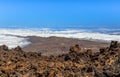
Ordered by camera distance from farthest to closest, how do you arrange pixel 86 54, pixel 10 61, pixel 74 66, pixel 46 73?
1. pixel 86 54
2. pixel 10 61
3. pixel 74 66
4. pixel 46 73

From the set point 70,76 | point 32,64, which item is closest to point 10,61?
point 32,64

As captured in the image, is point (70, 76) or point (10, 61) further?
point (10, 61)

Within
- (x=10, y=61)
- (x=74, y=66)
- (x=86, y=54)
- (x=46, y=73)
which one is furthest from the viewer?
(x=86, y=54)

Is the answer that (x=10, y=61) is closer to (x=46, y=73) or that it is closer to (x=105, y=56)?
(x=46, y=73)

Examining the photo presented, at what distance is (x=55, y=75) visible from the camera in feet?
35.6

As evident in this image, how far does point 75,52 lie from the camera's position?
1620 centimetres

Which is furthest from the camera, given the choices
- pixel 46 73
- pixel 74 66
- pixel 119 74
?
pixel 74 66

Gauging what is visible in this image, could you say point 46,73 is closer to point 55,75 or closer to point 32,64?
point 55,75

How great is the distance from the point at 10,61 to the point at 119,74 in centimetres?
421

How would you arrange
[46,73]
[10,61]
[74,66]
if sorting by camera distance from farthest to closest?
1. [10,61]
2. [74,66]
3. [46,73]

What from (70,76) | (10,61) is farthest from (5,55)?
(70,76)

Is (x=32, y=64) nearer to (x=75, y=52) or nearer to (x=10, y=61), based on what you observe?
(x=10, y=61)

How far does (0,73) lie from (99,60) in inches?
138

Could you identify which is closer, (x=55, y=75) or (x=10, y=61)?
(x=55, y=75)
